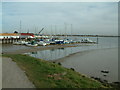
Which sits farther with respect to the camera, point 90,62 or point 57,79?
point 90,62

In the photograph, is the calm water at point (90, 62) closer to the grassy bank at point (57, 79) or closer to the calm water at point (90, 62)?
the calm water at point (90, 62)

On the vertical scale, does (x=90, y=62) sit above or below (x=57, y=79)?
below

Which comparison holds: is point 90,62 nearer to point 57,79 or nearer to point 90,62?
point 90,62

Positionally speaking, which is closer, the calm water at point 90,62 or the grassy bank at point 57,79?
the grassy bank at point 57,79

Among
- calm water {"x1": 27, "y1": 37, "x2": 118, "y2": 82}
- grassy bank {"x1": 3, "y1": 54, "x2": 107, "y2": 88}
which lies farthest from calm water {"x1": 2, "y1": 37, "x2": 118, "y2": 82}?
grassy bank {"x1": 3, "y1": 54, "x2": 107, "y2": 88}

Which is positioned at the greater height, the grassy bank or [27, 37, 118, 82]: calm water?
the grassy bank

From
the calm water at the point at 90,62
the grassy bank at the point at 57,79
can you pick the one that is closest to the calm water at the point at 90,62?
the calm water at the point at 90,62

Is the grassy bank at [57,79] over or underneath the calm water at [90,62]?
over

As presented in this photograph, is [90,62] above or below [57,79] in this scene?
below

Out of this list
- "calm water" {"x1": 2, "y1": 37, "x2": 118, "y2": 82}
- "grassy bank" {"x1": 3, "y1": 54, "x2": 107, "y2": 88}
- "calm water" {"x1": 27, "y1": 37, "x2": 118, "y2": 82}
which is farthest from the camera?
"calm water" {"x1": 2, "y1": 37, "x2": 118, "y2": 82}

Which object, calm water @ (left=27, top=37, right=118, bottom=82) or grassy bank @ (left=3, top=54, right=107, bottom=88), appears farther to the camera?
calm water @ (left=27, top=37, right=118, bottom=82)

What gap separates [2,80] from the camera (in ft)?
29.0

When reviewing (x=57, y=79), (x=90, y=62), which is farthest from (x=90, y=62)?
(x=57, y=79)

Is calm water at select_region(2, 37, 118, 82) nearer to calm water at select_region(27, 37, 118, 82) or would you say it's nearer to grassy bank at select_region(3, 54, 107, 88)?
calm water at select_region(27, 37, 118, 82)
